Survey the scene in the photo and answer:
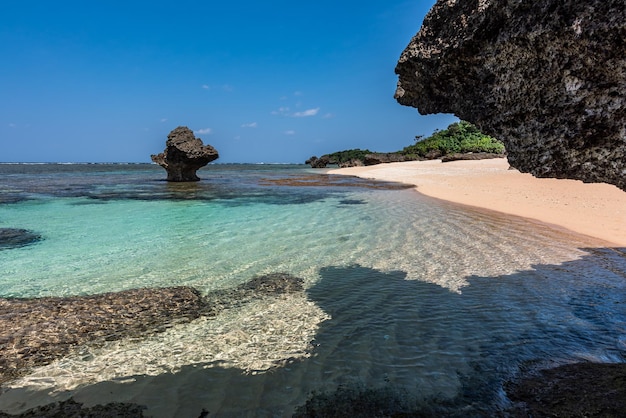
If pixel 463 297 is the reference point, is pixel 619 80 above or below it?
above

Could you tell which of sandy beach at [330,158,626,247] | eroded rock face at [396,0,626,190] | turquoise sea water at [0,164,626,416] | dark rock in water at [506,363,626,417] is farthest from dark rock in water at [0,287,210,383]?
sandy beach at [330,158,626,247]

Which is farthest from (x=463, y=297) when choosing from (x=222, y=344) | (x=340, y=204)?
(x=340, y=204)

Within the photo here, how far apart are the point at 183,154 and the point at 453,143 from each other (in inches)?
2207

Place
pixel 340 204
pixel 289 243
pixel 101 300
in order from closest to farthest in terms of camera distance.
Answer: pixel 101 300, pixel 289 243, pixel 340 204

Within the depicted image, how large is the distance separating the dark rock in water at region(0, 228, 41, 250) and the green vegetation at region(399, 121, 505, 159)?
65.3 metres

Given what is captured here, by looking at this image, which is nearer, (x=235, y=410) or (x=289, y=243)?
(x=235, y=410)

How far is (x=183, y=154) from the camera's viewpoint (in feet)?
118

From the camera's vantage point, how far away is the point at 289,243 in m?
10.8

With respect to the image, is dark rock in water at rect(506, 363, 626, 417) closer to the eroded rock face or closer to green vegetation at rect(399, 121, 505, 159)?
the eroded rock face

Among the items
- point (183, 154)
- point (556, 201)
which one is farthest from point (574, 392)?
point (183, 154)

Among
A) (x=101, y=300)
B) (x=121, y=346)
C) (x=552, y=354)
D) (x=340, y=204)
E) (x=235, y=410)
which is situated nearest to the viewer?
(x=235, y=410)

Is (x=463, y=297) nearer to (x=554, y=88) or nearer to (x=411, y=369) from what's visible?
(x=411, y=369)

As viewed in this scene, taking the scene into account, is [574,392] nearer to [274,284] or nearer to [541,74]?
[541,74]

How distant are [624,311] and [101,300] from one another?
29.2 feet
